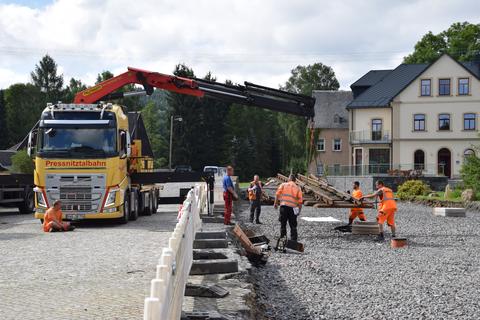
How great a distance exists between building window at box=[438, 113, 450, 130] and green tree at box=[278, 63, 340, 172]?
16.8m

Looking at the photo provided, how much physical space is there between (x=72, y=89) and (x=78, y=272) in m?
100

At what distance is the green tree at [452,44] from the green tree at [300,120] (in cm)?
1606

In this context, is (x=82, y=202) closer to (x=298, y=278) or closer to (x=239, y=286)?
(x=298, y=278)

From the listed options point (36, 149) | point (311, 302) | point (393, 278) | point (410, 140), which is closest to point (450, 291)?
point (393, 278)

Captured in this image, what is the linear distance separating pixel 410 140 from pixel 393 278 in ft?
170

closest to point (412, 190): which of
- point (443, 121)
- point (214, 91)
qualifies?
point (443, 121)

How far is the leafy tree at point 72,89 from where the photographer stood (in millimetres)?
100750

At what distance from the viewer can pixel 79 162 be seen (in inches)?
760

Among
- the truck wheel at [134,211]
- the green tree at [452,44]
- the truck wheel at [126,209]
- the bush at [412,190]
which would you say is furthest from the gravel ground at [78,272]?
the green tree at [452,44]

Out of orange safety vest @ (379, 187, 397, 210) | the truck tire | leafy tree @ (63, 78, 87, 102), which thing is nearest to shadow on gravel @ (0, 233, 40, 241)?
orange safety vest @ (379, 187, 397, 210)

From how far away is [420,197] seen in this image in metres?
41.8

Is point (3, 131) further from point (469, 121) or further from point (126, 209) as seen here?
point (126, 209)

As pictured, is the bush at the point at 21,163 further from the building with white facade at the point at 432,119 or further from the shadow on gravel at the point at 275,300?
the building with white facade at the point at 432,119

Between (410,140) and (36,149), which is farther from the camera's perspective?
(410,140)
